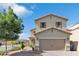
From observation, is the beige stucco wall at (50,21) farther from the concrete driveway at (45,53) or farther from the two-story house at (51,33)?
the concrete driveway at (45,53)

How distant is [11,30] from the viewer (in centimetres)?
1109

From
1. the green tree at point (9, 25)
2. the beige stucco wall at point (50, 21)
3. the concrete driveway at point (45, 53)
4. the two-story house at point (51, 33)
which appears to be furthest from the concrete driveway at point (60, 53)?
the green tree at point (9, 25)

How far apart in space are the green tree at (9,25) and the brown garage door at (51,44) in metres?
0.85

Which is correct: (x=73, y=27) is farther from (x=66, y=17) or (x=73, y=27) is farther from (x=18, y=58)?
(x=18, y=58)

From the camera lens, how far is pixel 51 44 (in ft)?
37.0

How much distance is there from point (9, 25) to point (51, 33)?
4.53 feet

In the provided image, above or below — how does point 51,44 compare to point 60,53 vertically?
above

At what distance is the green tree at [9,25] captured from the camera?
11.0 meters

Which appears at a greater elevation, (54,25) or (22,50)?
(54,25)

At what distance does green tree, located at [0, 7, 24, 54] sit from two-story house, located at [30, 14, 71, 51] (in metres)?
0.50

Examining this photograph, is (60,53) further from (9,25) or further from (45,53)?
(9,25)

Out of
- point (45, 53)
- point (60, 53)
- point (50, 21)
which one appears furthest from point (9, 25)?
point (60, 53)

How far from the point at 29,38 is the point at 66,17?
136 centimetres

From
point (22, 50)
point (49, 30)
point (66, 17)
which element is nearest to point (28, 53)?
point (22, 50)
